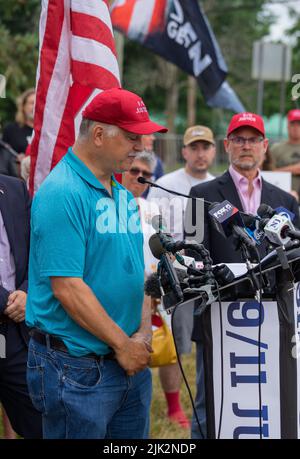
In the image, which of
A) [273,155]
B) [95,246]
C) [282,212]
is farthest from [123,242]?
[273,155]

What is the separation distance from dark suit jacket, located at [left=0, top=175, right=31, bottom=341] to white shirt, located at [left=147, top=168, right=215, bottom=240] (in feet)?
4.40

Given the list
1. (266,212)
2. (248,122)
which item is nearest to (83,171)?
(266,212)

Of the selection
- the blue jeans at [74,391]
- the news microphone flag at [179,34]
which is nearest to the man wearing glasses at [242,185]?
the blue jeans at [74,391]

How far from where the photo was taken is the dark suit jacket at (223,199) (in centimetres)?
464

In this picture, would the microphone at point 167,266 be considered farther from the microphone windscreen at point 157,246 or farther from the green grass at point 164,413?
the green grass at point 164,413

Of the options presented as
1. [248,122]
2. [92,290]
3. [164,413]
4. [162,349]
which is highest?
[248,122]

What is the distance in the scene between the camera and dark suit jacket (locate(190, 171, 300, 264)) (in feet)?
15.2

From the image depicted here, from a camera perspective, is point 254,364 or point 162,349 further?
point 162,349

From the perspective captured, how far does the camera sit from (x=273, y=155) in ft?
27.4

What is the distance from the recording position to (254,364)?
3.25 metres

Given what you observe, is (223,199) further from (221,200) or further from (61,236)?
(61,236)

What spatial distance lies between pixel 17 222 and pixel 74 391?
1270 millimetres

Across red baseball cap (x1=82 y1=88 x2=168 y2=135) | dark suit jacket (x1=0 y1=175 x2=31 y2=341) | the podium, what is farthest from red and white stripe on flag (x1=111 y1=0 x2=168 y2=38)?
the podium

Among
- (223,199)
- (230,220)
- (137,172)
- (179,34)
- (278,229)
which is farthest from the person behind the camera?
(179,34)
